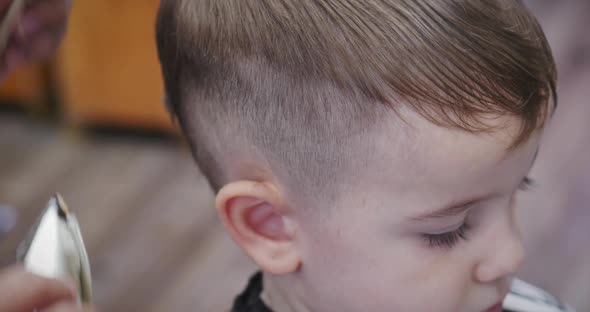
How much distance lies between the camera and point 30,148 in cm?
237

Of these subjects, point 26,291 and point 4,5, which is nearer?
point 26,291

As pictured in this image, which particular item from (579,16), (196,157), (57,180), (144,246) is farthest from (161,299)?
(579,16)

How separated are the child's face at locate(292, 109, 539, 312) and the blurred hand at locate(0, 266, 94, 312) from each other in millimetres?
249

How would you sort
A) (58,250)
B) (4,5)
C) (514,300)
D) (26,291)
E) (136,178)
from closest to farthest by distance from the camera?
1. (26,291)
2. (58,250)
3. (4,5)
4. (514,300)
5. (136,178)

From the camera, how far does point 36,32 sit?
1023 mm

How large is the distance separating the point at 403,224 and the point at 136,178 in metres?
1.65

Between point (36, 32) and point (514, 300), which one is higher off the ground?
point (36, 32)

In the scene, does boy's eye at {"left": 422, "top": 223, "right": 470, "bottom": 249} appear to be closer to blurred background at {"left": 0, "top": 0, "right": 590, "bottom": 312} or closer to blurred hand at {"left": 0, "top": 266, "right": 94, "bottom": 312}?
blurred hand at {"left": 0, "top": 266, "right": 94, "bottom": 312}

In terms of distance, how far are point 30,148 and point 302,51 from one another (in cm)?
187

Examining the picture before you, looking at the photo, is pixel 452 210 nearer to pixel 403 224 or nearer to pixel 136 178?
pixel 403 224

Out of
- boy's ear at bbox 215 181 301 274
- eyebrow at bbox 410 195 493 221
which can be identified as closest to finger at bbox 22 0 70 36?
boy's ear at bbox 215 181 301 274

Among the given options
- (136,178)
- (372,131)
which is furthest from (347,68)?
(136,178)

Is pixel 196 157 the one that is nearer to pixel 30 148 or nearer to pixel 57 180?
pixel 57 180

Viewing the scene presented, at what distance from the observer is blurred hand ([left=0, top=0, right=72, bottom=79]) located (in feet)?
3.23
